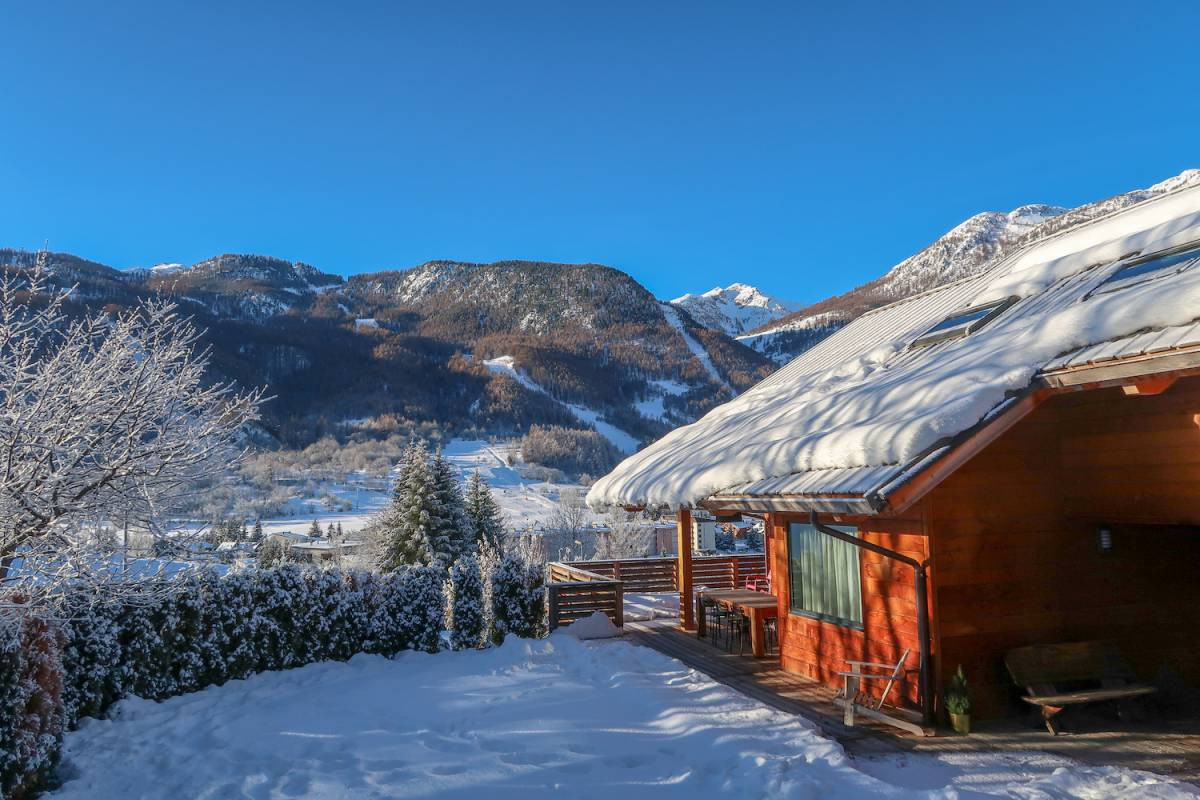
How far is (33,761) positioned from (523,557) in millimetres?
6561

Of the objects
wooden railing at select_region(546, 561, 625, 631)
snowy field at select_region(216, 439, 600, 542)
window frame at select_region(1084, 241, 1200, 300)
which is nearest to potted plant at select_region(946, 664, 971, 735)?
window frame at select_region(1084, 241, 1200, 300)

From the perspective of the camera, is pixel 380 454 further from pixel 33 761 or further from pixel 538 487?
pixel 33 761

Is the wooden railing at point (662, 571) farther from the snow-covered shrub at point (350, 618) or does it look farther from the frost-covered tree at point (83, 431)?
the frost-covered tree at point (83, 431)

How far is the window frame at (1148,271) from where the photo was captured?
→ 6199 mm

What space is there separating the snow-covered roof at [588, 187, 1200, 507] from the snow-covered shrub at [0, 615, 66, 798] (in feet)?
19.4

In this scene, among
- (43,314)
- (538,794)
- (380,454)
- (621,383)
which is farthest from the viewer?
(621,383)

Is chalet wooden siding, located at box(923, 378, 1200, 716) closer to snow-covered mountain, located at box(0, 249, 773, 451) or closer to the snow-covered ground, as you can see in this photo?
the snow-covered ground

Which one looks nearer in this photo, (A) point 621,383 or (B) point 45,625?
(B) point 45,625

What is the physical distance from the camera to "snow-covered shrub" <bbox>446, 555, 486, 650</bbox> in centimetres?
1038

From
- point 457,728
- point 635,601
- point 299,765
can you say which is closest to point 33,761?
point 299,765

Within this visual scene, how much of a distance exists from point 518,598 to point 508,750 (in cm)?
488

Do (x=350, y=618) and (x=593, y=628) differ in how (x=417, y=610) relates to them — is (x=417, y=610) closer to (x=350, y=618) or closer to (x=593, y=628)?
(x=350, y=618)

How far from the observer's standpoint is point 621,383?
119m

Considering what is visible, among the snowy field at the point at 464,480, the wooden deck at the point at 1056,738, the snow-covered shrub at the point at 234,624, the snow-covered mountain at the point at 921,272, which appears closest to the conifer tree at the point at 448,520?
the snow-covered shrub at the point at 234,624
